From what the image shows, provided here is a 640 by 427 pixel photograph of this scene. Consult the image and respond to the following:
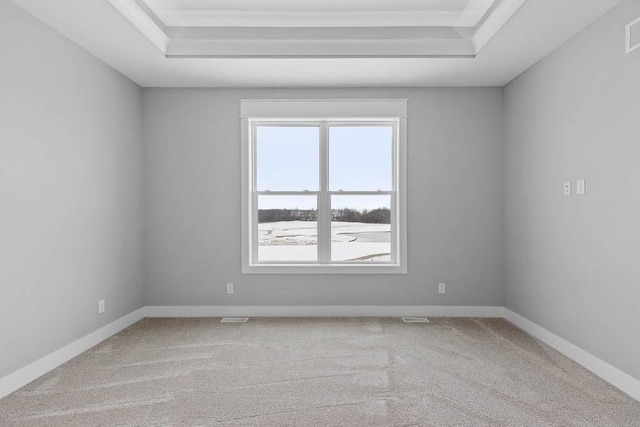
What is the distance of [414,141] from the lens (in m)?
4.92

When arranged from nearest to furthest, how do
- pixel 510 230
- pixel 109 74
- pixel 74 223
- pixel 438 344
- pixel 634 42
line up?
pixel 634 42 < pixel 74 223 < pixel 438 344 < pixel 109 74 < pixel 510 230

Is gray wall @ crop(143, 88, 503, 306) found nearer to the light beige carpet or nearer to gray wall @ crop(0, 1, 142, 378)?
gray wall @ crop(0, 1, 142, 378)

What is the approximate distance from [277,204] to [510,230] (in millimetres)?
2564

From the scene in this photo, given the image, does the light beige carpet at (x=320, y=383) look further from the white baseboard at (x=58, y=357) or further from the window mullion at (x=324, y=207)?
the window mullion at (x=324, y=207)

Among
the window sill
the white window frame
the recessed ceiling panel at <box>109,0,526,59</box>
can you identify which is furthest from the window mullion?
the recessed ceiling panel at <box>109,0,526,59</box>

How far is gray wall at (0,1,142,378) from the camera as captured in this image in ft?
9.59

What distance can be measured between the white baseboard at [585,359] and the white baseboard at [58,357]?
4.00 meters

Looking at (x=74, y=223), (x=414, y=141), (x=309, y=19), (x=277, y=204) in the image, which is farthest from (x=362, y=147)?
(x=74, y=223)

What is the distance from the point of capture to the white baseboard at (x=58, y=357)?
2.90 m

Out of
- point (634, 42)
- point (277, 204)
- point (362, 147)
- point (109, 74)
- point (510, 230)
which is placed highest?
point (109, 74)

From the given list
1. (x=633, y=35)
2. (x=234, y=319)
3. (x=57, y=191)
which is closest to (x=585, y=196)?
(x=633, y=35)

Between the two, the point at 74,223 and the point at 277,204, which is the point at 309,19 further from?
the point at 74,223

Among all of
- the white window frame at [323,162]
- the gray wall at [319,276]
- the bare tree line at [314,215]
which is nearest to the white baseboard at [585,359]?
the gray wall at [319,276]

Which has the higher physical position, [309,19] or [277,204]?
[309,19]
